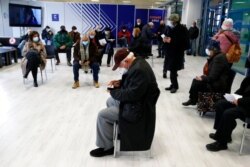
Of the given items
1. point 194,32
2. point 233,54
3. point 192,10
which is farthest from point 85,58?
point 192,10

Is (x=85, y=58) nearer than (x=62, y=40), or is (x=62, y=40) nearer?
(x=85, y=58)

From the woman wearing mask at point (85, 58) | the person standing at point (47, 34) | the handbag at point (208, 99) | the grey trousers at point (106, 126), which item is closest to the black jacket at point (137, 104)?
the grey trousers at point (106, 126)

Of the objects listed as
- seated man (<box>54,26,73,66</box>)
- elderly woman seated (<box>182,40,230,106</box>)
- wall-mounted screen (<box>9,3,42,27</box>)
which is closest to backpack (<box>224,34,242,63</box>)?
elderly woman seated (<box>182,40,230,106</box>)

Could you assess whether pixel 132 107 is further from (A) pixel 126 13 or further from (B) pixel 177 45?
(A) pixel 126 13

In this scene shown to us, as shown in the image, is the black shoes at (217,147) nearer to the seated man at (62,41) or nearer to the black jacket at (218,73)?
the black jacket at (218,73)

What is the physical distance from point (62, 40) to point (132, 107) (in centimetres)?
584

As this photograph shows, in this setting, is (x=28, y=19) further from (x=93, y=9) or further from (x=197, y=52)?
(x=197, y=52)

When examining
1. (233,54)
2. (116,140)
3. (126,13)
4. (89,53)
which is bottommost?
(116,140)

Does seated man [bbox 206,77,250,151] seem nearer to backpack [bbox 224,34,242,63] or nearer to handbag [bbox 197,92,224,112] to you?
handbag [bbox 197,92,224,112]

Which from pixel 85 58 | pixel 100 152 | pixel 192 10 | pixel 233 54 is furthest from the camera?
pixel 192 10

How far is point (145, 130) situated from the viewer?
102 inches

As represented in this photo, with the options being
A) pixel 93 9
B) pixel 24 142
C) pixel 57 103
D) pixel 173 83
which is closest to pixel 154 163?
pixel 24 142

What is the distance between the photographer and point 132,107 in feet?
8.12

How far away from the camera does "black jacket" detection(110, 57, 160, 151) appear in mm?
2402
